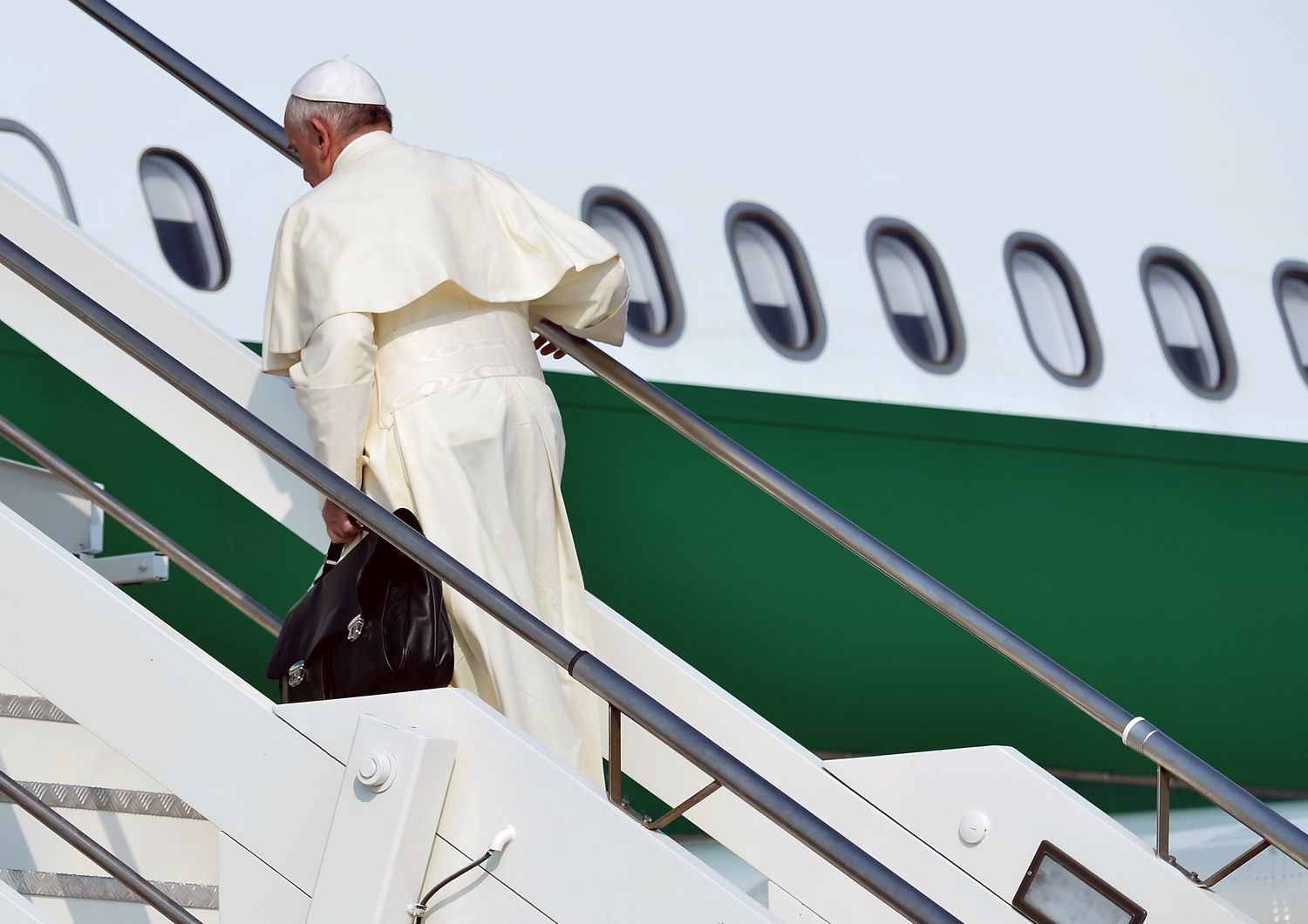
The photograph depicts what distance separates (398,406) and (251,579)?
5.36ft

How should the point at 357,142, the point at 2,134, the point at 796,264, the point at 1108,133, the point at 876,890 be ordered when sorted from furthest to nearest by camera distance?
the point at 1108,133 → the point at 796,264 → the point at 2,134 → the point at 357,142 → the point at 876,890

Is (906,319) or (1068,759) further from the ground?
(906,319)

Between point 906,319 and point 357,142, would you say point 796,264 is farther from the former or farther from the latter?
point 357,142

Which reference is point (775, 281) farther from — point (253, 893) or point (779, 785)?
point (253, 893)

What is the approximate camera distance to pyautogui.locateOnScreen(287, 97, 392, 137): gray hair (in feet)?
8.55

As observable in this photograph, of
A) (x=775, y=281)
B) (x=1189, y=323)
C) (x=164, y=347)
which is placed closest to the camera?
(x=164, y=347)

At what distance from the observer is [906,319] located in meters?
4.71

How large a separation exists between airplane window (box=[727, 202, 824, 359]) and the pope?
185cm

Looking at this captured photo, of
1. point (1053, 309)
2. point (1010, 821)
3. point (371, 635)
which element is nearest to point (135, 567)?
point (371, 635)

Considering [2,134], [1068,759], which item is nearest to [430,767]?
[2,134]

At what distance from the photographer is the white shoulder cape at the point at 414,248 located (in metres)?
2.42

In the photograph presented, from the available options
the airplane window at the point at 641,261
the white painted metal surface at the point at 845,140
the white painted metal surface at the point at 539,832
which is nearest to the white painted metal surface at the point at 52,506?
the white painted metal surface at the point at 845,140

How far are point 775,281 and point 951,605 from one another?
6.51 feet

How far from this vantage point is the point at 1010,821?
107 inches
